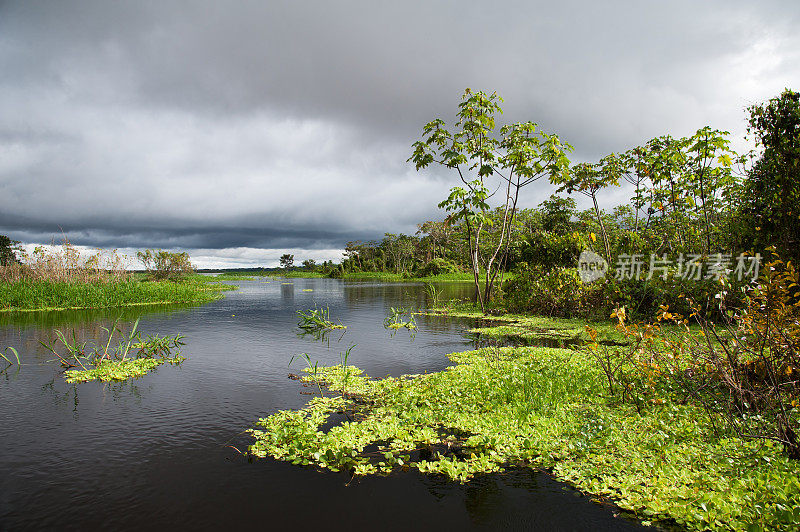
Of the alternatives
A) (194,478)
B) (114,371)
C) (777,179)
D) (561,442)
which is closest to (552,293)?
(777,179)

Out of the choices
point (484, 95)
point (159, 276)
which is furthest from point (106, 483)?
point (159, 276)

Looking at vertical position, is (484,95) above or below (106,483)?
above

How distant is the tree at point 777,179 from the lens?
36.8 ft

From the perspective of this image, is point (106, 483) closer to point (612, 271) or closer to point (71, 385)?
point (71, 385)

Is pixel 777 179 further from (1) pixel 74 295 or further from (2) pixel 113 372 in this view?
(1) pixel 74 295

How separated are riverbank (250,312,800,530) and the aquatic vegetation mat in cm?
1

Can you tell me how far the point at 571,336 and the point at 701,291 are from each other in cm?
463

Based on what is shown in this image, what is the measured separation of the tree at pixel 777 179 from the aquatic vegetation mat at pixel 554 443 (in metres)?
8.16

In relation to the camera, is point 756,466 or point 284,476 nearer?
point 756,466

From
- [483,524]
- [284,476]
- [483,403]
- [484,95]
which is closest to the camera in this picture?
[483,524]

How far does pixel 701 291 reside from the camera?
1351 centimetres

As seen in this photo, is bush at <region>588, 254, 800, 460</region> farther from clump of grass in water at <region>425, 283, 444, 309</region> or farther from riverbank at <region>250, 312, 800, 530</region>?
clump of grass in water at <region>425, 283, 444, 309</region>

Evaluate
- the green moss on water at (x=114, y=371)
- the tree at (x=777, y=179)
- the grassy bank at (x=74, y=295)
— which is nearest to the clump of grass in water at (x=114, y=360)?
the green moss on water at (x=114, y=371)

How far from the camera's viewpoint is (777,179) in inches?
448
